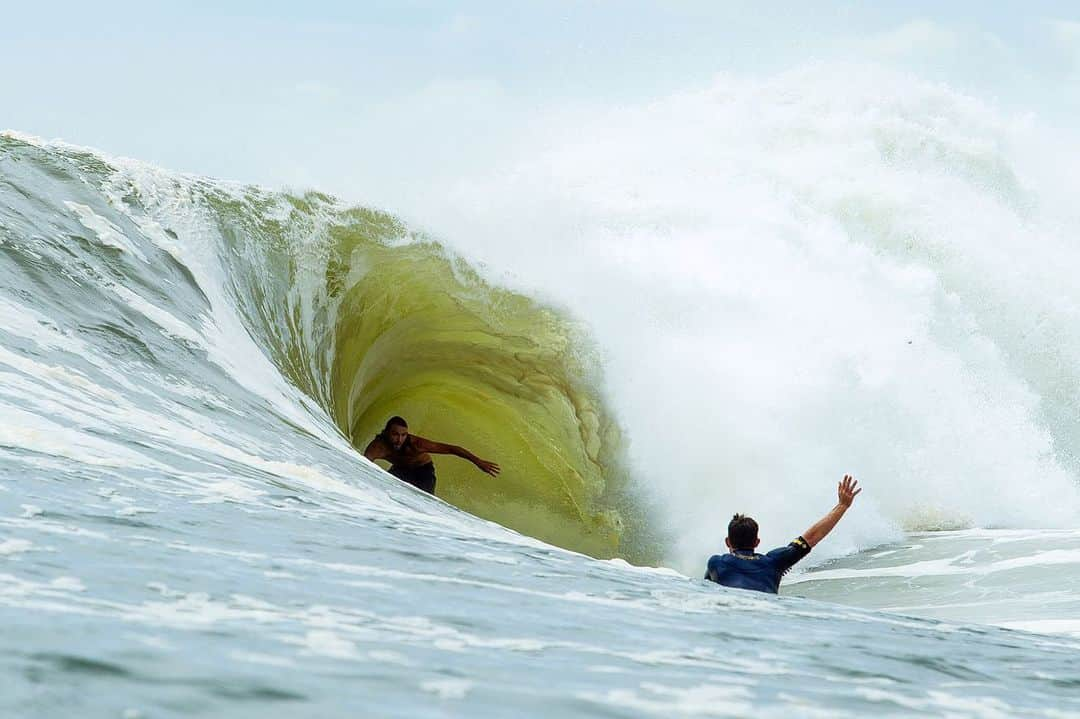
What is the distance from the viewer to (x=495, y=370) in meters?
11.1

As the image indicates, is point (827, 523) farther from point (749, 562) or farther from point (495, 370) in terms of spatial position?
point (495, 370)

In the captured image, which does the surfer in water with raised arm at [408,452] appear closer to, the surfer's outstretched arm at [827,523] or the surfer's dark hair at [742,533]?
the surfer's outstretched arm at [827,523]

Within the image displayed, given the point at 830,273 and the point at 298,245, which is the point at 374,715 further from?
the point at 830,273

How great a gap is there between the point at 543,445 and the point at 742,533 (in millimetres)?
6040

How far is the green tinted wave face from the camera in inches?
409

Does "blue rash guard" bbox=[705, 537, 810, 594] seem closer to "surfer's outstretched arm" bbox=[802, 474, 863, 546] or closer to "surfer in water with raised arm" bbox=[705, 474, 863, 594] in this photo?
"surfer in water with raised arm" bbox=[705, 474, 863, 594]

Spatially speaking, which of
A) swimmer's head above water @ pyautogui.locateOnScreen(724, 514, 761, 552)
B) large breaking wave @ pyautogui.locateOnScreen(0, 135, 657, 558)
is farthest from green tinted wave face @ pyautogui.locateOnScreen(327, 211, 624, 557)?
swimmer's head above water @ pyautogui.locateOnScreen(724, 514, 761, 552)

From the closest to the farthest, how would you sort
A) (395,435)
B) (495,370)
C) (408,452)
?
(395,435)
(408,452)
(495,370)

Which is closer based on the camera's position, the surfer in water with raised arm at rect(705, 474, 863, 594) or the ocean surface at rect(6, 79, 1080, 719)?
the ocean surface at rect(6, 79, 1080, 719)

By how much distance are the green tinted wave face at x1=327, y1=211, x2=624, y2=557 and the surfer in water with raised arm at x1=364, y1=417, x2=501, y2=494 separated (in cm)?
163

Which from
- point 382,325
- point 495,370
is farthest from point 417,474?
point 495,370

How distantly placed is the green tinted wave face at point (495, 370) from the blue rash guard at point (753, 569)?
5.38 meters

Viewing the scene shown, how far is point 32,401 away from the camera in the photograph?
3814mm

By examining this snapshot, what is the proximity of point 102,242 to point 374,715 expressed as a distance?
5755 mm
